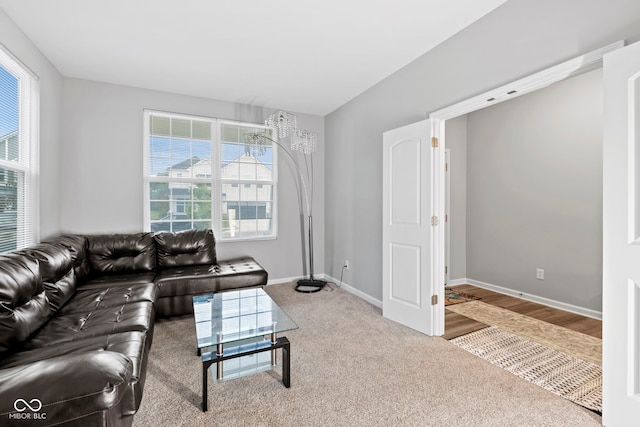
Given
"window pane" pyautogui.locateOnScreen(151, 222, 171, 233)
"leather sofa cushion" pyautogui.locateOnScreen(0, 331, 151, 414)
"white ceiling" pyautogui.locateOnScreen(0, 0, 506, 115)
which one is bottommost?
"leather sofa cushion" pyautogui.locateOnScreen(0, 331, 151, 414)

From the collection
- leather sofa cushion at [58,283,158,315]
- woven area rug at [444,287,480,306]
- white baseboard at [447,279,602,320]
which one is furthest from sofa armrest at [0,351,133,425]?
white baseboard at [447,279,602,320]

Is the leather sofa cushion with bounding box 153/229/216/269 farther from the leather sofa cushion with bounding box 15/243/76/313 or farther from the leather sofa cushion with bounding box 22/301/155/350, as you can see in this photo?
the leather sofa cushion with bounding box 22/301/155/350

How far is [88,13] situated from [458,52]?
10.1 ft

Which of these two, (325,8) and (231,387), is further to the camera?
(325,8)

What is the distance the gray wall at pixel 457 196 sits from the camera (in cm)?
461

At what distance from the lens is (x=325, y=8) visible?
7.62ft

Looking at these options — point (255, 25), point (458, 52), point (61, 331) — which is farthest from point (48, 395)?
point (458, 52)

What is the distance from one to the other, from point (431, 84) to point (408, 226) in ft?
4.61

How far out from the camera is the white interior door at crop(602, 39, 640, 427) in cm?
153

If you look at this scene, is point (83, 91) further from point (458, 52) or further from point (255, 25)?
point (458, 52)

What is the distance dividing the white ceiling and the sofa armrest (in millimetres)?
2432

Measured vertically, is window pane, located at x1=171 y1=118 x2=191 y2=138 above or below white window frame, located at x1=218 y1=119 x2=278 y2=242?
above

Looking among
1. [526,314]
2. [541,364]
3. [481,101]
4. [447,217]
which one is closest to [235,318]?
[541,364]

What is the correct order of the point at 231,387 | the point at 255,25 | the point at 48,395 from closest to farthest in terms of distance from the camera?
the point at 48,395, the point at 231,387, the point at 255,25
